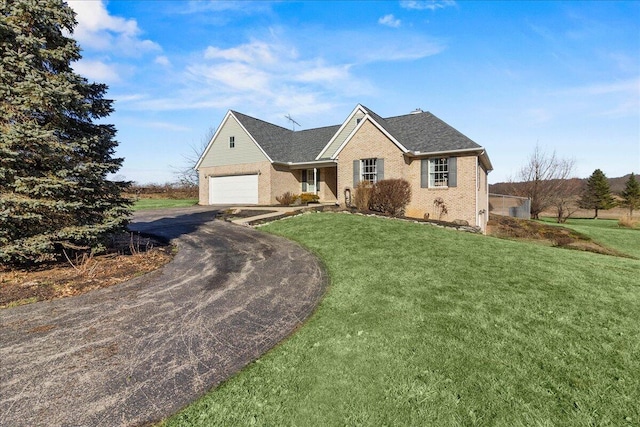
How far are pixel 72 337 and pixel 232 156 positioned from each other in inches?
834

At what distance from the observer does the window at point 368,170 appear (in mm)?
17453

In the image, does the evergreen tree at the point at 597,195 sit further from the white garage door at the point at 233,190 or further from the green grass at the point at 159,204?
the green grass at the point at 159,204

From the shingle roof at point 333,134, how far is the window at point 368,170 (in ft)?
6.68

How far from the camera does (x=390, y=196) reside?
15.2m

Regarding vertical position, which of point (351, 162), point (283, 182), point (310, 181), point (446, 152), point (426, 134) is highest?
point (426, 134)

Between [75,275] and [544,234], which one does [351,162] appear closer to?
[544,234]

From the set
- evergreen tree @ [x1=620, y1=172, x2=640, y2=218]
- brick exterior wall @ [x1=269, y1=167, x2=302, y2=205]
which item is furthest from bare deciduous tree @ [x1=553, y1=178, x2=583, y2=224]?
brick exterior wall @ [x1=269, y1=167, x2=302, y2=205]

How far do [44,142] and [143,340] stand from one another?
203 inches

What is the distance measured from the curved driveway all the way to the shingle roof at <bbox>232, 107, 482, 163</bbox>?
41.9ft

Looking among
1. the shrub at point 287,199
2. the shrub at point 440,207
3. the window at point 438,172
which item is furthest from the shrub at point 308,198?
the shrub at point 440,207

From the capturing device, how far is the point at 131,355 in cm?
352

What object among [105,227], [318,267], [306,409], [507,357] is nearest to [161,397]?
[306,409]

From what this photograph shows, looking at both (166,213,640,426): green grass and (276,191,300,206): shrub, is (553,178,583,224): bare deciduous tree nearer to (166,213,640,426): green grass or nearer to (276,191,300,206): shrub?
(276,191,300,206): shrub

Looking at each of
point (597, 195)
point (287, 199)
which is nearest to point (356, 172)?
point (287, 199)
